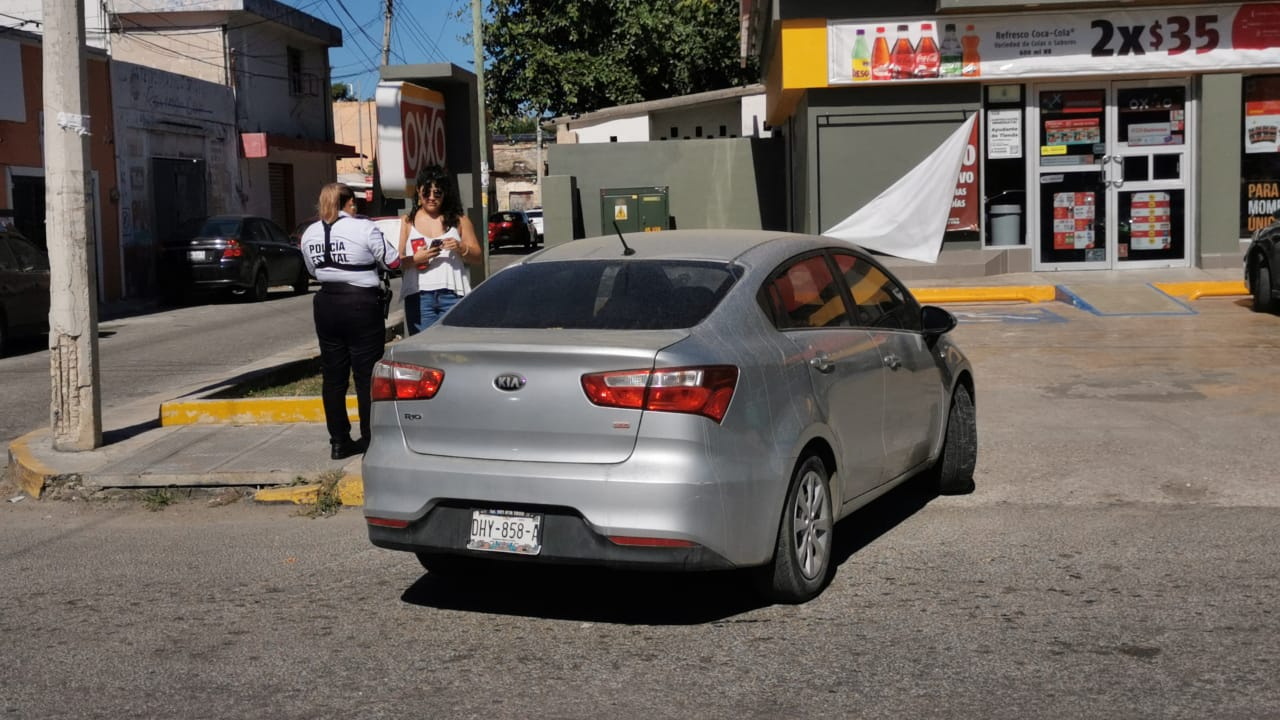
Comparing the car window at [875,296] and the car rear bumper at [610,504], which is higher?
the car window at [875,296]

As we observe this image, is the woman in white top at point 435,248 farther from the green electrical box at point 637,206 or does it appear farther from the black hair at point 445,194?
the green electrical box at point 637,206

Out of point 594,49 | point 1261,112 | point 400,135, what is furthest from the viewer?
point 594,49

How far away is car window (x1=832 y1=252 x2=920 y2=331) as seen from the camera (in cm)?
683

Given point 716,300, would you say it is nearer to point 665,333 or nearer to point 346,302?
point 665,333

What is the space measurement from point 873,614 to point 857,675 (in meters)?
0.79

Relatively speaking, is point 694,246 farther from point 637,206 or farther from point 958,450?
point 637,206

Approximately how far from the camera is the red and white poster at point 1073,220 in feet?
66.1

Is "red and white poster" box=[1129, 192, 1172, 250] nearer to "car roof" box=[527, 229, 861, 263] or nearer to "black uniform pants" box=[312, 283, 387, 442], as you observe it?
"black uniform pants" box=[312, 283, 387, 442]

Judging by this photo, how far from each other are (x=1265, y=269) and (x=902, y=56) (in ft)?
21.1

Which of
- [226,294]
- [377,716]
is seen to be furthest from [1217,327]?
[226,294]

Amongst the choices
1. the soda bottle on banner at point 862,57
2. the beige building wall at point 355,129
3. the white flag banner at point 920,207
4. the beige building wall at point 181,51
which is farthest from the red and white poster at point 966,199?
the beige building wall at point 355,129

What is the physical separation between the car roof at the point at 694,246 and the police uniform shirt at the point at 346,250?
7.60ft

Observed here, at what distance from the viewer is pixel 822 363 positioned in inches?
237

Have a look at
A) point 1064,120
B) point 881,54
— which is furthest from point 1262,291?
point 881,54
